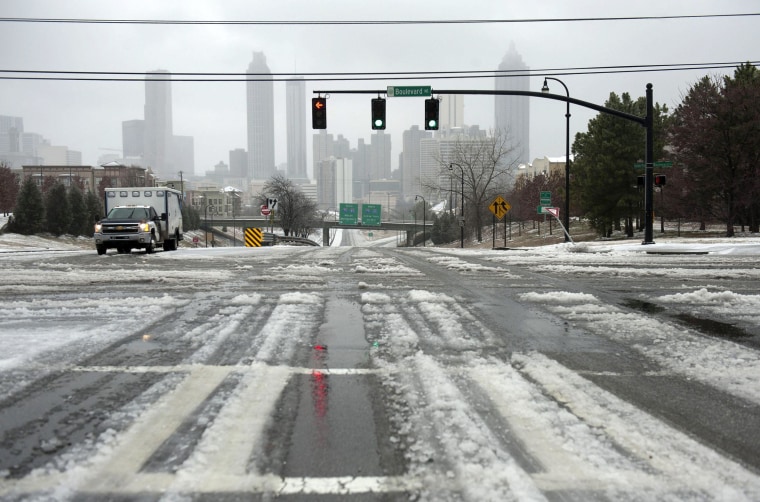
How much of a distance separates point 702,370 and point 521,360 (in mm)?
1515

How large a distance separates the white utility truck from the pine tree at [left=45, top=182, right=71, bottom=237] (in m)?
34.4

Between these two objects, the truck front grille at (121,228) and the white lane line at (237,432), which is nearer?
the white lane line at (237,432)

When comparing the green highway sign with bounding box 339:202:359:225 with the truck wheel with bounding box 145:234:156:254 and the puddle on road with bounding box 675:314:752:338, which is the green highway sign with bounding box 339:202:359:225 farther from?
the puddle on road with bounding box 675:314:752:338

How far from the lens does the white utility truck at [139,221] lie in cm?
2106

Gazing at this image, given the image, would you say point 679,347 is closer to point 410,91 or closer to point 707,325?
point 707,325

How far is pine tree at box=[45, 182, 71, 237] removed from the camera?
54188 mm

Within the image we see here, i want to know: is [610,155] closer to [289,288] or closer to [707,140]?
[707,140]

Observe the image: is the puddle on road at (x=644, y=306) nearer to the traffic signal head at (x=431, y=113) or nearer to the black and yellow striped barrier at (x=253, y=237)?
the traffic signal head at (x=431, y=113)

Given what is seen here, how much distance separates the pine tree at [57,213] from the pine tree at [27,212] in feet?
10.1

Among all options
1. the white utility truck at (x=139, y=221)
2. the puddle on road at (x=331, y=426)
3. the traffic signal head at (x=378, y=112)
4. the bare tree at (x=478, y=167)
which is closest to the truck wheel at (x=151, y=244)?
the white utility truck at (x=139, y=221)

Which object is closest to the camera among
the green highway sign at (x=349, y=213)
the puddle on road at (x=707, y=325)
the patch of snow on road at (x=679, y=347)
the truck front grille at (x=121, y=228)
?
the patch of snow on road at (x=679, y=347)

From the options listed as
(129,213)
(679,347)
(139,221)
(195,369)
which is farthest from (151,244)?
(679,347)

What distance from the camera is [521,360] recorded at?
512 centimetres

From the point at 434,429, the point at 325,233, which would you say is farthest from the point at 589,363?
the point at 325,233
